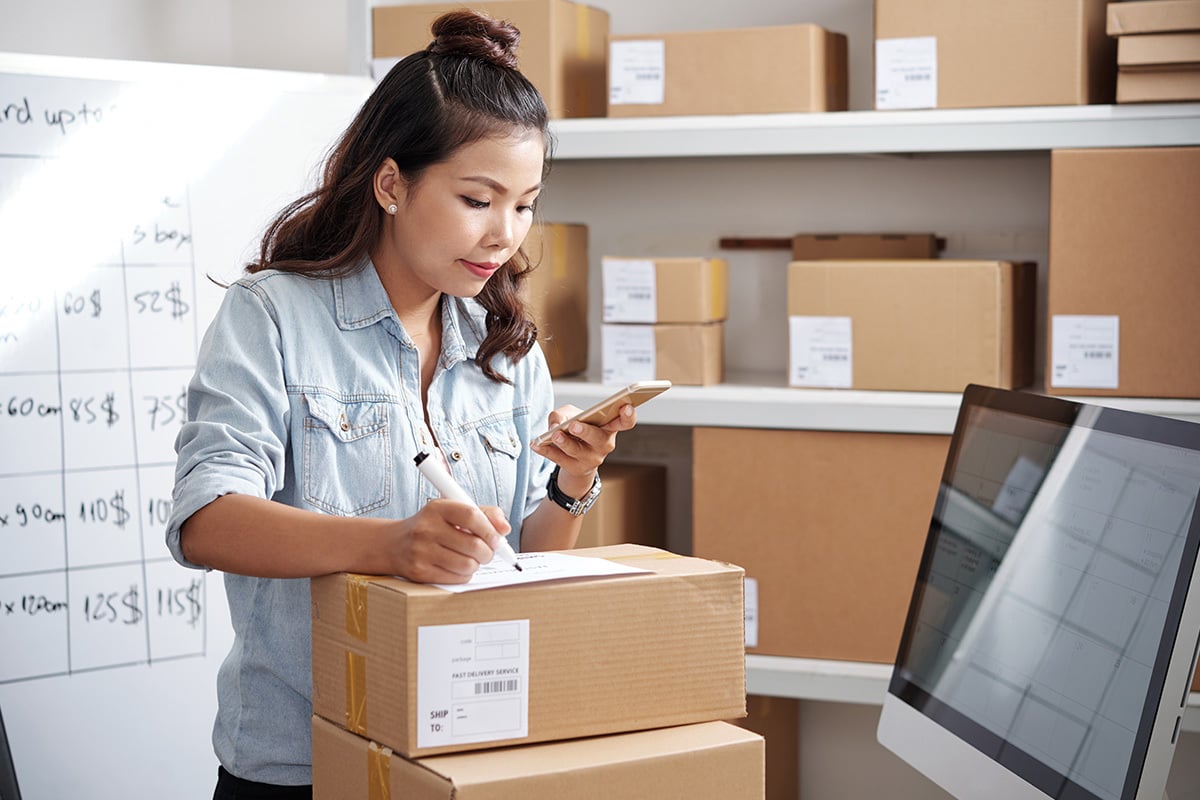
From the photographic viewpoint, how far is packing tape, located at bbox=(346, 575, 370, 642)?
37.4 inches

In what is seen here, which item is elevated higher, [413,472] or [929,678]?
[413,472]

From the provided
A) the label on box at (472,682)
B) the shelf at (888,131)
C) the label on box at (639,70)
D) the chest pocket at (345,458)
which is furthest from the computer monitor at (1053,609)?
the label on box at (639,70)

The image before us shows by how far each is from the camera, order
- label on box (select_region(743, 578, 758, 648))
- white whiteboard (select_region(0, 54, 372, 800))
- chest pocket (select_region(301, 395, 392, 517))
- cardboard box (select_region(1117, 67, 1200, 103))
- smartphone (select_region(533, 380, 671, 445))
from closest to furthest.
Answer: smartphone (select_region(533, 380, 671, 445)), chest pocket (select_region(301, 395, 392, 517)), white whiteboard (select_region(0, 54, 372, 800)), cardboard box (select_region(1117, 67, 1200, 103)), label on box (select_region(743, 578, 758, 648))

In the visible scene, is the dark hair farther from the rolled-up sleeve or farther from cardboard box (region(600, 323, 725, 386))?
cardboard box (region(600, 323, 725, 386))

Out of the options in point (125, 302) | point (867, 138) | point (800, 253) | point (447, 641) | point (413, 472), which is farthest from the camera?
point (800, 253)

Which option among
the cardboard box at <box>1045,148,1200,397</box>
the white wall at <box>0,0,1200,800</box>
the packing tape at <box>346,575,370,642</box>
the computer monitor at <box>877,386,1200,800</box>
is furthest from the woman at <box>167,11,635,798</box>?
the white wall at <box>0,0,1200,800</box>

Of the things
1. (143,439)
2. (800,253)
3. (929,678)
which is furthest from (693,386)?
(929,678)

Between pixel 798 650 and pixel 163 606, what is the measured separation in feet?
3.53

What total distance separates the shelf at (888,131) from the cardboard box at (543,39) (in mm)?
84

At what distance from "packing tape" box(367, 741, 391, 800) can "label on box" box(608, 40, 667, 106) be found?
160 cm

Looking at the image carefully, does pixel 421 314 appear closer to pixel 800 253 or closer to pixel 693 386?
pixel 693 386

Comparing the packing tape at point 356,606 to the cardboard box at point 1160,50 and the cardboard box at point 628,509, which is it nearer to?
the cardboard box at point 628,509

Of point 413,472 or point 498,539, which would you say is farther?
point 413,472

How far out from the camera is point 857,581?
221cm
